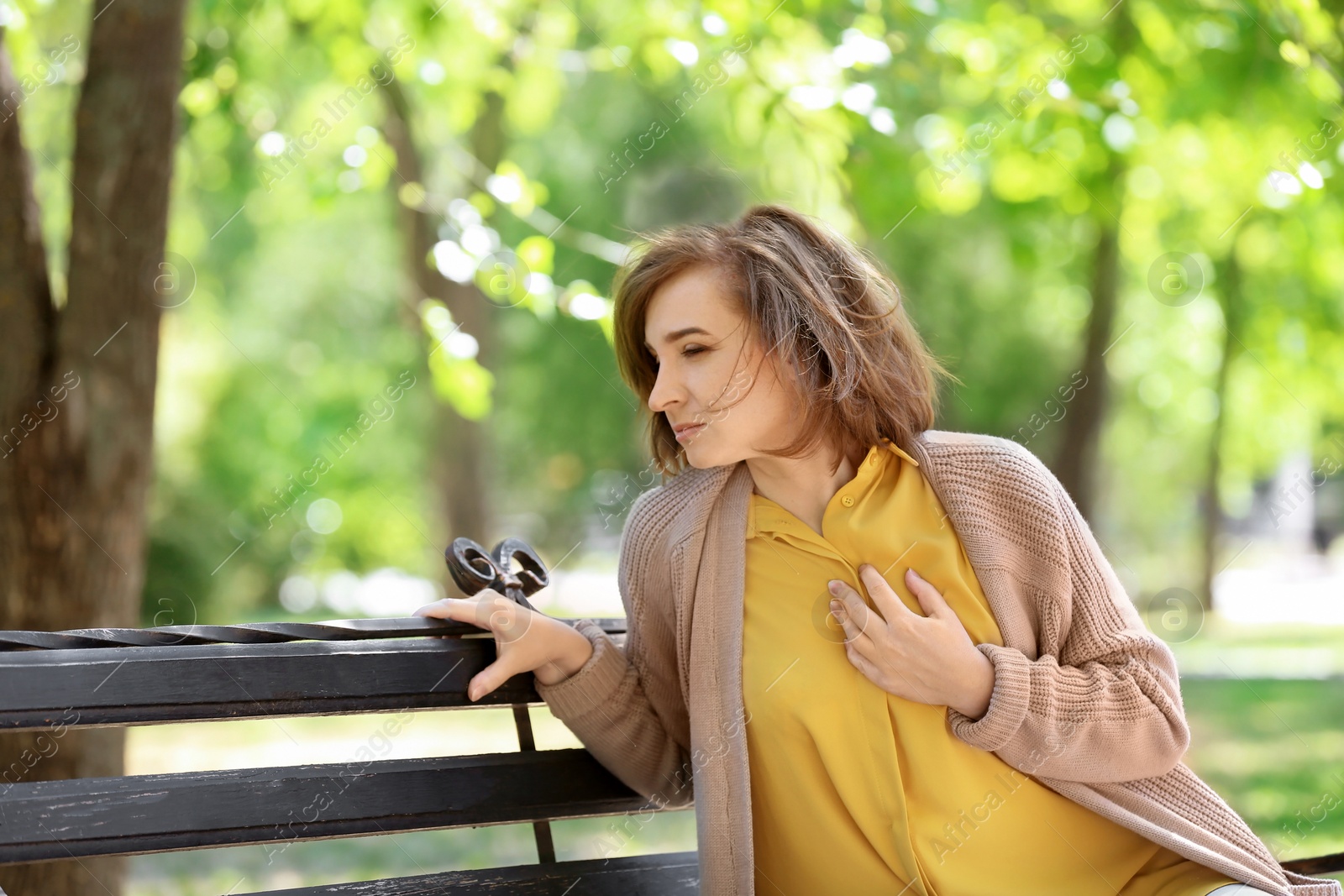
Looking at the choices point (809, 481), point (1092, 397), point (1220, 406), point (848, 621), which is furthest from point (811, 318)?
point (1220, 406)

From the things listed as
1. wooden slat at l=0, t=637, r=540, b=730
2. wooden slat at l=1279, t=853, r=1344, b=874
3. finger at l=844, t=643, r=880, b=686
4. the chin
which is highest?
the chin

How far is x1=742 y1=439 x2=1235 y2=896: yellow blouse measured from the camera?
2.00m

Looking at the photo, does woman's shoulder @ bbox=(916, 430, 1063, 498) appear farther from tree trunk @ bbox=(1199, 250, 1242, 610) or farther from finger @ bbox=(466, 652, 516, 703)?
tree trunk @ bbox=(1199, 250, 1242, 610)

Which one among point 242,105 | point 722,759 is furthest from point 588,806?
point 242,105

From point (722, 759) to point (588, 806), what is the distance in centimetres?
31

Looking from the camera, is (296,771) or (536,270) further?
(536,270)

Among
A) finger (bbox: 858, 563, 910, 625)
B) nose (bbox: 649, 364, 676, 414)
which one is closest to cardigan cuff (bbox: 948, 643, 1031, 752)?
finger (bbox: 858, 563, 910, 625)

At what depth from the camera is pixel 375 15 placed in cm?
553

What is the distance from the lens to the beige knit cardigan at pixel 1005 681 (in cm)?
198

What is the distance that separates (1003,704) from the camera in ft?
6.37

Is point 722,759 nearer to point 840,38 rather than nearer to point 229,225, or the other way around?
point 840,38

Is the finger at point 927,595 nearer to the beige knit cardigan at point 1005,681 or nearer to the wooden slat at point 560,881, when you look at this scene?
the beige knit cardigan at point 1005,681

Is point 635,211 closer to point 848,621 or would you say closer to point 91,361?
point 91,361

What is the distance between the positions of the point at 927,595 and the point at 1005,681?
19cm
